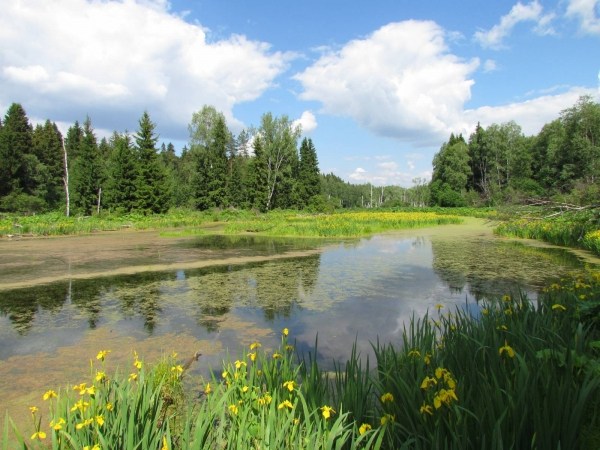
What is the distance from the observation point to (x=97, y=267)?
976cm

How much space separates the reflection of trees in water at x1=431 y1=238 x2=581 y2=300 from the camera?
7.05 metres

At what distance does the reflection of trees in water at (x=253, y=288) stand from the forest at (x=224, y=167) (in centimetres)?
2099

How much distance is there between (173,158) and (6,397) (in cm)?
6924

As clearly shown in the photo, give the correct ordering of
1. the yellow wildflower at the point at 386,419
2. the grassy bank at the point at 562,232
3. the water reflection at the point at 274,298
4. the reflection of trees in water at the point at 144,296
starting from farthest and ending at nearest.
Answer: the grassy bank at the point at 562,232
the reflection of trees in water at the point at 144,296
the water reflection at the point at 274,298
the yellow wildflower at the point at 386,419

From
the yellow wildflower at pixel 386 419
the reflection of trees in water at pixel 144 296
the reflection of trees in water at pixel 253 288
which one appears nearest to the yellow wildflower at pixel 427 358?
the yellow wildflower at pixel 386 419

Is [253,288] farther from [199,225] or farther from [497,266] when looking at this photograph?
[199,225]

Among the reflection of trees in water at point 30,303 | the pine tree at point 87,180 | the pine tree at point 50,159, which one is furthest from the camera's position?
the pine tree at point 50,159

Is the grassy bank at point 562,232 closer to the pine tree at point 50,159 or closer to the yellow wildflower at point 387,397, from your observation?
the yellow wildflower at point 387,397

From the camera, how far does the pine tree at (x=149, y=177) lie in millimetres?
30844

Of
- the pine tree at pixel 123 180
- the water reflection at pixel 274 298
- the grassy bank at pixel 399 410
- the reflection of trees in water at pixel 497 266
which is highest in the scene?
the pine tree at pixel 123 180

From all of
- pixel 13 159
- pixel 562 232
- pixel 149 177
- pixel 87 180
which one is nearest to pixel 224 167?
pixel 149 177

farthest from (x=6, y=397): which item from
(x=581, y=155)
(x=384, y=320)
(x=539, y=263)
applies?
(x=581, y=155)

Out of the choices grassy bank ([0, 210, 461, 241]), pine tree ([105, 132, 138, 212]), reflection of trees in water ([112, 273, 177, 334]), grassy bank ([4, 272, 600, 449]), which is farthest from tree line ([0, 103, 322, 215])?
grassy bank ([4, 272, 600, 449])

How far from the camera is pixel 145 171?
103 feet
